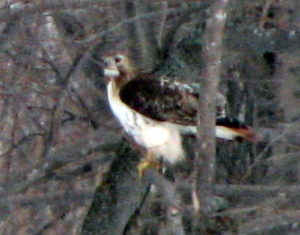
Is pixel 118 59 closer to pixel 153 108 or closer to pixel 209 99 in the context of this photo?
pixel 153 108

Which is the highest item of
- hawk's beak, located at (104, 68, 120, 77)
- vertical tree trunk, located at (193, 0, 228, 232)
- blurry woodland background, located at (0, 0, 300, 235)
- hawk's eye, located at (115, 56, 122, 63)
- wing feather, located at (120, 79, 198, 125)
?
vertical tree trunk, located at (193, 0, 228, 232)

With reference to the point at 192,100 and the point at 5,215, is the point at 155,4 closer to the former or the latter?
the point at 192,100

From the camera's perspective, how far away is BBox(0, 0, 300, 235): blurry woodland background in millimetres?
7695

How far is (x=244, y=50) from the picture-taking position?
26.5ft

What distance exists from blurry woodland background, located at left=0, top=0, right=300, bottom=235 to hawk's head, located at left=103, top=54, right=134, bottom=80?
175mm

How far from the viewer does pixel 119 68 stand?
25.0ft

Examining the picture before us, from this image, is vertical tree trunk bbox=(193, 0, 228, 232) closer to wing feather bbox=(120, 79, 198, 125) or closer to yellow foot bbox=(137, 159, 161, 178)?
wing feather bbox=(120, 79, 198, 125)

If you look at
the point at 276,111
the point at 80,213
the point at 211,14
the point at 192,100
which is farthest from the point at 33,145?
the point at 211,14

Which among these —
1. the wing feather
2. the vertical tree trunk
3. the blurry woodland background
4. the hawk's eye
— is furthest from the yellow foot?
the vertical tree trunk

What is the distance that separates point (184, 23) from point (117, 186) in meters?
1.12

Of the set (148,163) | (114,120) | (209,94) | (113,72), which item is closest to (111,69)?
(113,72)

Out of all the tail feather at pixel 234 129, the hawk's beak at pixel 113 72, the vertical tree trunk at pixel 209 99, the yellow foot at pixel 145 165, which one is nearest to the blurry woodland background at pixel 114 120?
the yellow foot at pixel 145 165

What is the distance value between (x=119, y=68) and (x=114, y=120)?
1.42 meters

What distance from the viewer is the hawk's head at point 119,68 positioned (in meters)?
7.59
